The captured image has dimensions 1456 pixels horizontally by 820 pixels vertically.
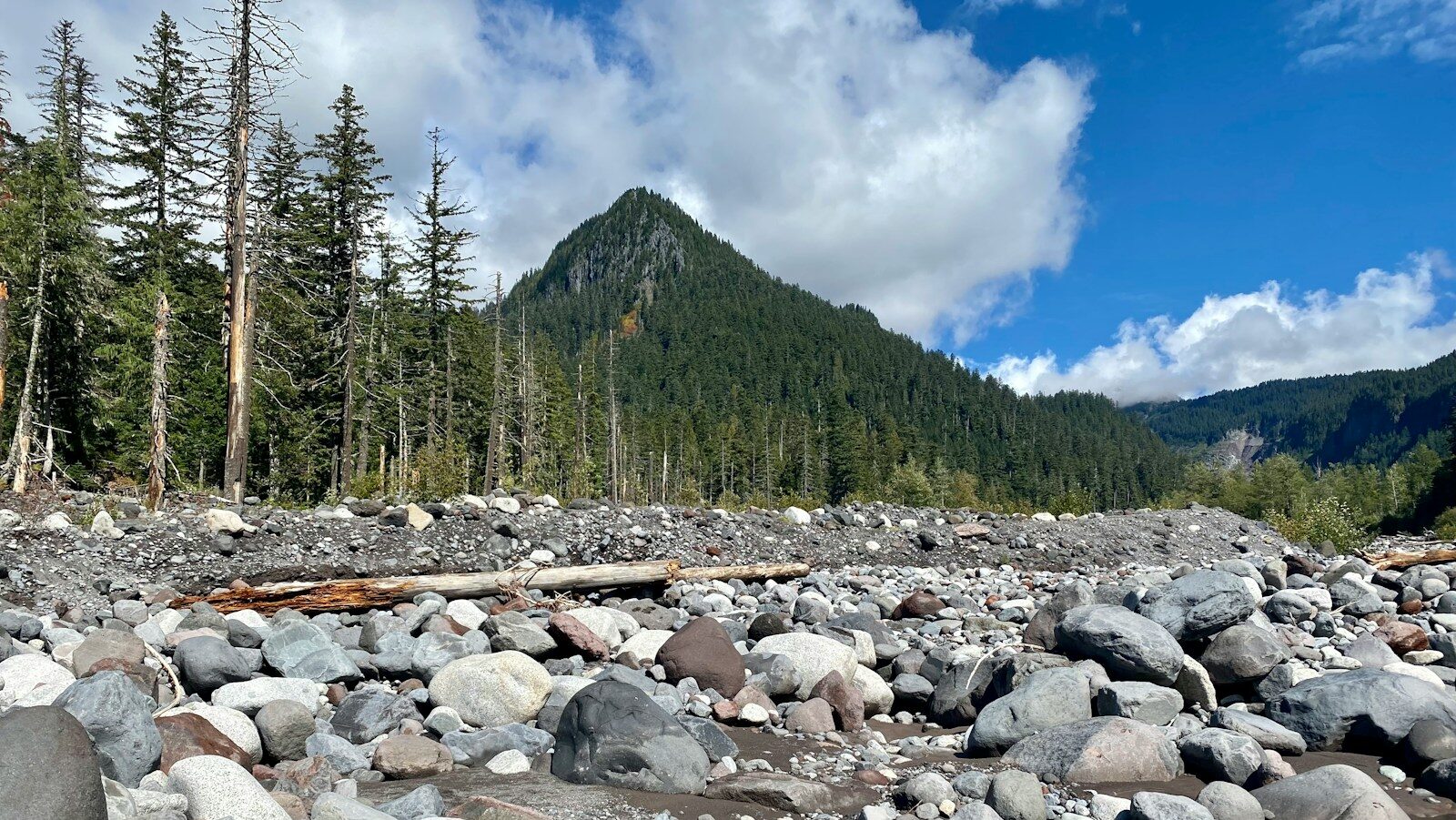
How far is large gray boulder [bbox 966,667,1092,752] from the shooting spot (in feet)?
19.1

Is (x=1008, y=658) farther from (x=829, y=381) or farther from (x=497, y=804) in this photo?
(x=829, y=381)

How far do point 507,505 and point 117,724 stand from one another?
371 inches

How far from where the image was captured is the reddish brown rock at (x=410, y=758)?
16.8ft

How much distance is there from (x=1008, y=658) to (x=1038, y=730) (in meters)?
1.19

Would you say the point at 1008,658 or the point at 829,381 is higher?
the point at 829,381

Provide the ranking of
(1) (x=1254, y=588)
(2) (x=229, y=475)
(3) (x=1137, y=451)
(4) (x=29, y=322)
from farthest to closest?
1. (3) (x=1137, y=451)
2. (4) (x=29, y=322)
3. (2) (x=229, y=475)
4. (1) (x=1254, y=588)

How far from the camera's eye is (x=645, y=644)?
27.1 feet

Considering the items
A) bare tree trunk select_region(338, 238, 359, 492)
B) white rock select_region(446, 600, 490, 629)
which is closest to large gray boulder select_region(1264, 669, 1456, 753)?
white rock select_region(446, 600, 490, 629)

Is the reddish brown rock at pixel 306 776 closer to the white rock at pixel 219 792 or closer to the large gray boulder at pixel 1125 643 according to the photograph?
the white rock at pixel 219 792

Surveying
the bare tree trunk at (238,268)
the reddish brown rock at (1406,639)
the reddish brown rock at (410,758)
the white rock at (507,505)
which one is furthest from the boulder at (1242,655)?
the bare tree trunk at (238,268)

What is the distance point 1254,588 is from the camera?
9.71 m

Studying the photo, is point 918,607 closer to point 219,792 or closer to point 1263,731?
point 1263,731

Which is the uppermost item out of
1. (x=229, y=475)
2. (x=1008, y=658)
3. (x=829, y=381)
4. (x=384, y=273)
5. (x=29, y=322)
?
(x=829, y=381)

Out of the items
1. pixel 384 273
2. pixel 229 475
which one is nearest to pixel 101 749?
pixel 229 475
